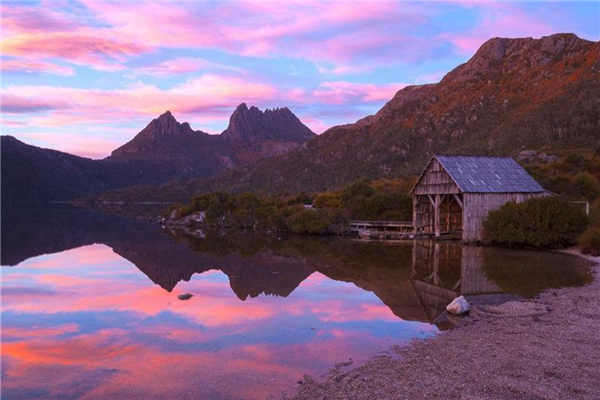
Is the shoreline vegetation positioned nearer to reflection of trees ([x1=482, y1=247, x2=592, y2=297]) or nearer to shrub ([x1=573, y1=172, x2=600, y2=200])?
shrub ([x1=573, y1=172, x2=600, y2=200])

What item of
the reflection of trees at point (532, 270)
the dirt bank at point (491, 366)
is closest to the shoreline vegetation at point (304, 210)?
the reflection of trees at point (532, 270)

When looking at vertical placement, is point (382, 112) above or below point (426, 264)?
above

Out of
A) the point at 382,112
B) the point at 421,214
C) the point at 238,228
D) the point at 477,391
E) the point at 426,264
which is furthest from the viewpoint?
the point at 382,112

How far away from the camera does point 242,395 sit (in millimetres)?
8305

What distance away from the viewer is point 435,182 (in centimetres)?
3225

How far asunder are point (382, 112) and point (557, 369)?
4658 inches

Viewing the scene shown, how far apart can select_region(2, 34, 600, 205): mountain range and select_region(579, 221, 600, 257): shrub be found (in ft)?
117

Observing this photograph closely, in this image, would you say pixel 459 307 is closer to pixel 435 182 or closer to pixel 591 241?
pixel 591 241

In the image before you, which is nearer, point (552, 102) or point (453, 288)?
point (453, 288)

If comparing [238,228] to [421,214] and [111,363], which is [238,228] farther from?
[111,363]

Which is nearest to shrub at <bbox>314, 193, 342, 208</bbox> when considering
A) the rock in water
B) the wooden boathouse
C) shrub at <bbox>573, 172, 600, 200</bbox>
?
the wooden boathouse

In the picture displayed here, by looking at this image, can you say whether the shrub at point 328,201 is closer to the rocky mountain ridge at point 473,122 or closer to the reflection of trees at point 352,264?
the reflection of trees at point 352,264

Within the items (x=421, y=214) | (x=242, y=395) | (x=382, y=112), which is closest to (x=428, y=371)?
(x=242, y=395)

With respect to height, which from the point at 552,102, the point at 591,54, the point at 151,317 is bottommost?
the point at 151,317
